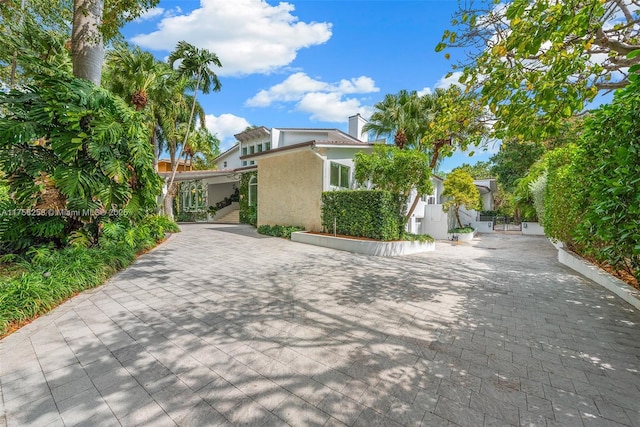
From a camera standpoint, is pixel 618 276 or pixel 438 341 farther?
pixel 618 276

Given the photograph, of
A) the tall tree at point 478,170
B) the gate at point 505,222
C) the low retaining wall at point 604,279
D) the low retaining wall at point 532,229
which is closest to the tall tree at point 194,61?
the low retaining wall at point 604,279

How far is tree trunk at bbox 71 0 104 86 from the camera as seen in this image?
614cm

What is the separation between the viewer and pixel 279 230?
43.6 ft

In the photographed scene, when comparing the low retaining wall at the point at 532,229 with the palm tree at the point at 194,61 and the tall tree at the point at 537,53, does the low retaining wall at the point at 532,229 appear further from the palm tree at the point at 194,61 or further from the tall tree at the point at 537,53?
the palm tree at the point at 194,61

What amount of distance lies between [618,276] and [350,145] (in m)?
9.42

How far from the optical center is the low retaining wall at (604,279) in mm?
4704

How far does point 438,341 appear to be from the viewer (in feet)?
11.4

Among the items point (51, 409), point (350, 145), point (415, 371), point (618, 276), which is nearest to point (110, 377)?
point (51, 409)

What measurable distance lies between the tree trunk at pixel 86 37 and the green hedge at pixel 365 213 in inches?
334

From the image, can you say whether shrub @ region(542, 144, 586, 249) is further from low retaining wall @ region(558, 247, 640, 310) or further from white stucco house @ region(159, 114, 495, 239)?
white stucco house @ region(159, 114, 495, 239)

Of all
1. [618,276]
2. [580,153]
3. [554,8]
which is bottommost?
[618,276]

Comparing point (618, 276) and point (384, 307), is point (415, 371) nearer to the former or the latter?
point (384, 307)

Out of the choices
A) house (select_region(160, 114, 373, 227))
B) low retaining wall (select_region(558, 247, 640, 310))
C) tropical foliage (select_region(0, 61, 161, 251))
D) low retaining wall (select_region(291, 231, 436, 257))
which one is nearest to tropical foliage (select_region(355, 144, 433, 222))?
house (select_region(160, 114, 373, 227))

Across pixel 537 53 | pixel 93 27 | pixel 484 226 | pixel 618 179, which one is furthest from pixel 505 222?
pixel 93 27
